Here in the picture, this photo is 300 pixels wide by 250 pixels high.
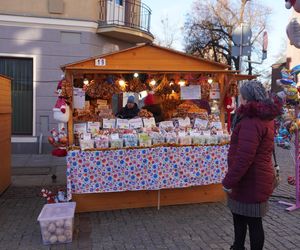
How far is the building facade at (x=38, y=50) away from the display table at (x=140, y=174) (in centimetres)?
665

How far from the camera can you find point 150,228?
523 centimetres

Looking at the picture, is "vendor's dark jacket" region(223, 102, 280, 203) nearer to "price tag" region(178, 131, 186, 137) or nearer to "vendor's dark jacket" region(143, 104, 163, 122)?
"price tag" region(178, 131, 186, 137)

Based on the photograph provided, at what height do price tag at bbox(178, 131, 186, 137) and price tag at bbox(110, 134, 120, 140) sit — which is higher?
price tag at bbox(178, 131, 186, 137)

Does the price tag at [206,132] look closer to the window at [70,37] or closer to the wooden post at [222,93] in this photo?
the wooden post at [222,93]

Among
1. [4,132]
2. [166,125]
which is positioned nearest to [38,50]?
[4,132]

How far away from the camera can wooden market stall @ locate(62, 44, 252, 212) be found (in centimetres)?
570

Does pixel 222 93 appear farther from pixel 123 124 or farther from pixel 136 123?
pixel 123 124

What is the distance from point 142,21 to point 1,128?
852cm

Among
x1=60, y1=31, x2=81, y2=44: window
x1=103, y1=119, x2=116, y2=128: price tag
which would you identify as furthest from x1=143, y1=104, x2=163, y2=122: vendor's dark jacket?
x1=60, y1=31, x2=81, y2=44: window

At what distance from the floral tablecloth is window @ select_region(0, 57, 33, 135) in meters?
7.13

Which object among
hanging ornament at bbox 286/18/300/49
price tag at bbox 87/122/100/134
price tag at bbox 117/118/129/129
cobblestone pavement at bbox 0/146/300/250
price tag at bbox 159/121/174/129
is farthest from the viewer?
price tag at bbox 159/121/174/129

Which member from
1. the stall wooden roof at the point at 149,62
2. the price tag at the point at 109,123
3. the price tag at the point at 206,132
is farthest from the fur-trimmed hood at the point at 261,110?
the price tag at the point at 109,123

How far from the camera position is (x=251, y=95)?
3621mm

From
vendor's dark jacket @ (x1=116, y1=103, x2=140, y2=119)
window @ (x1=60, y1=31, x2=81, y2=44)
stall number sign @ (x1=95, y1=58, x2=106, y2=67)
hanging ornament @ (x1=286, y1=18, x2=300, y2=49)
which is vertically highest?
window @ (x1=60, y1=31, x2=81, y2=44)
